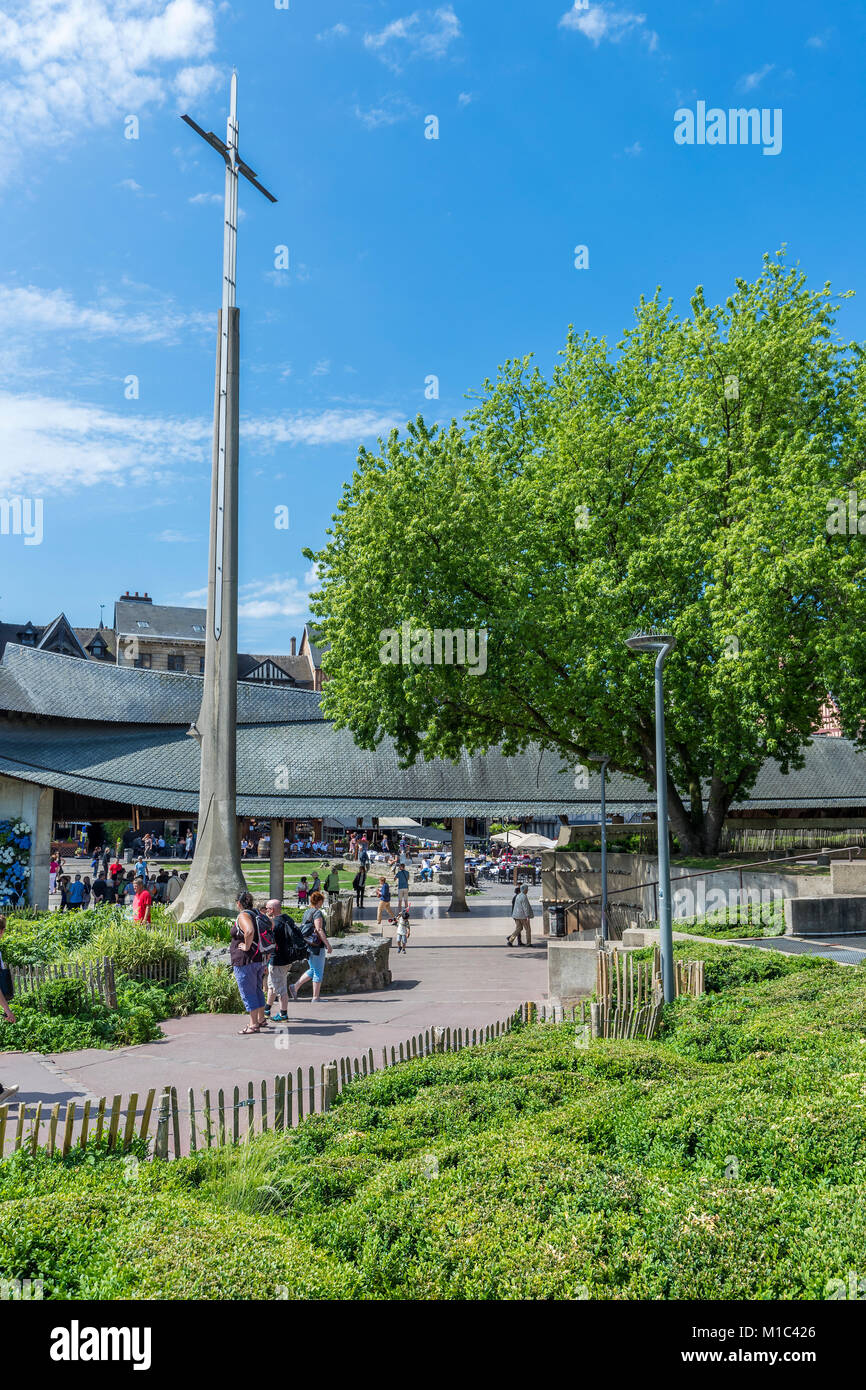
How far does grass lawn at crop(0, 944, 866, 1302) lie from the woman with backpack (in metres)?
5.60

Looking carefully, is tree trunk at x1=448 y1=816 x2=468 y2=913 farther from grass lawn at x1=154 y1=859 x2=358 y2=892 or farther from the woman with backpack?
the woman with backpack

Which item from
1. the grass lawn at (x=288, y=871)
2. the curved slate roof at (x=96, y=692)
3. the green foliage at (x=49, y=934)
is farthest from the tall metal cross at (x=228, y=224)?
the grass lawn at (x=288, y=871)

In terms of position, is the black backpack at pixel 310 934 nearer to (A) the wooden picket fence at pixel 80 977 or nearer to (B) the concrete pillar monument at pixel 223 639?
(A) the wooden picket fence at pixel 80 977

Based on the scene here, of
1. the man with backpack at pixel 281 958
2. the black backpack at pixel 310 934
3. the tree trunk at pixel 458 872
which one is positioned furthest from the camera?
the tree trunk at pixel 458 872

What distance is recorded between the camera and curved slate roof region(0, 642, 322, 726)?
112ft

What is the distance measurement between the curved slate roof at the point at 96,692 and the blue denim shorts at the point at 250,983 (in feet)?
75.1

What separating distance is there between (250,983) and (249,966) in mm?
284

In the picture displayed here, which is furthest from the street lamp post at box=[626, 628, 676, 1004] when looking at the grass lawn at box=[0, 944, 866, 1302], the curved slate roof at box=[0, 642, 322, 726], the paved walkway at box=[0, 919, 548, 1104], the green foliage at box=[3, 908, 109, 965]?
the curved slate roof at box=[0, 642, 322, 726]

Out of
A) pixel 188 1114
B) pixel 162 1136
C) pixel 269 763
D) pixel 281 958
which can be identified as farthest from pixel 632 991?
pixel 269 763

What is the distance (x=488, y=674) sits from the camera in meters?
25.6

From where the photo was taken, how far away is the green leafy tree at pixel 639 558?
2334 centimetres

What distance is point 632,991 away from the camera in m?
13.6

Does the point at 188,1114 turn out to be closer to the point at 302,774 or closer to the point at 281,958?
the point at 281,958
